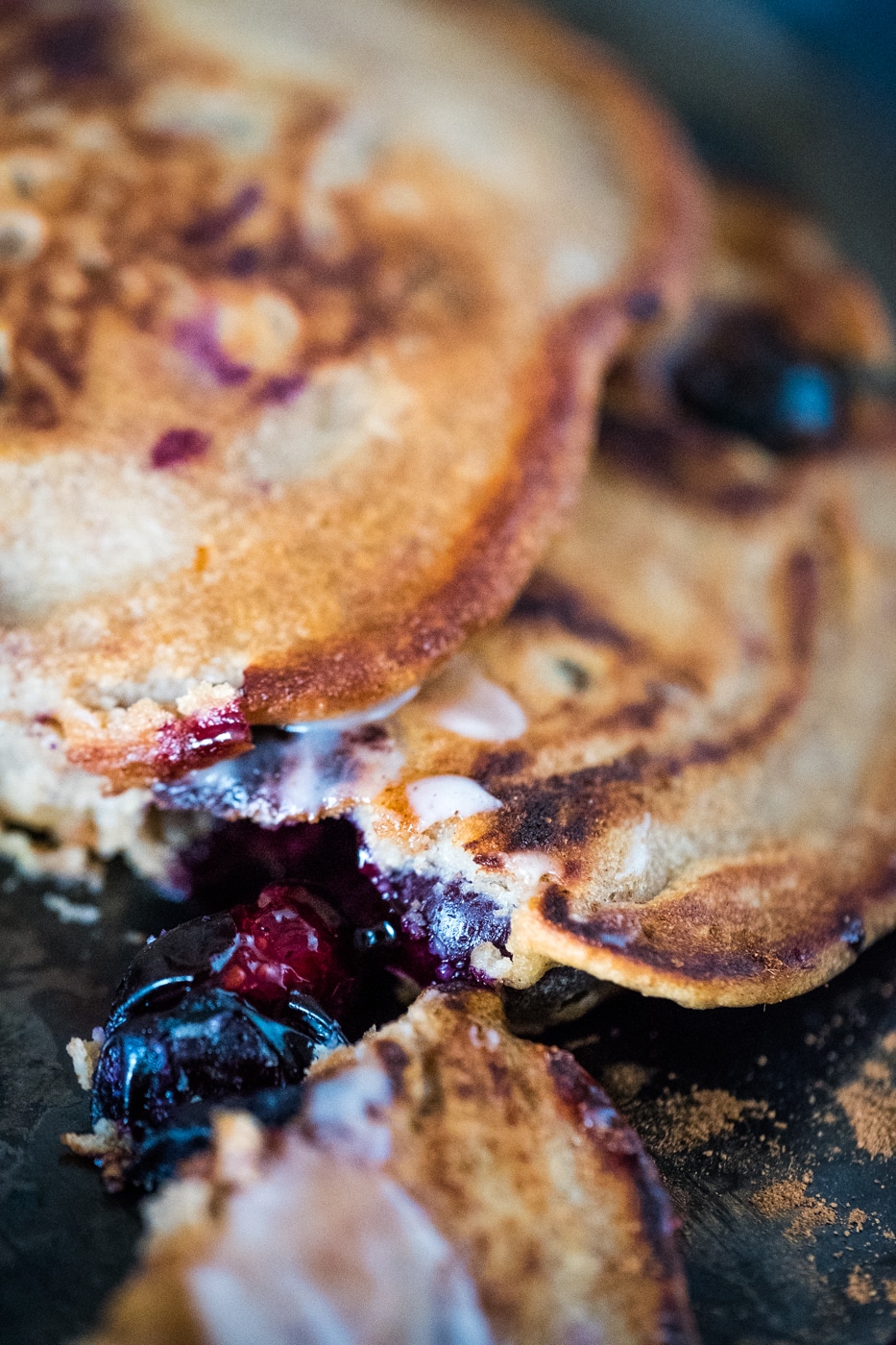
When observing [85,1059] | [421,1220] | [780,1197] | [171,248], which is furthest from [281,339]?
[780,1197]

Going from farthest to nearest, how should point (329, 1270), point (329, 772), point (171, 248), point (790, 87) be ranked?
1. point (790, 87)
2. point (171, 248)
3. point (329, 772)
4. point (329, 1270)

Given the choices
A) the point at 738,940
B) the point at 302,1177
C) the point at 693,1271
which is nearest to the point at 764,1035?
the point at 738,940

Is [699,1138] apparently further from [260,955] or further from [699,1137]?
[260,955]

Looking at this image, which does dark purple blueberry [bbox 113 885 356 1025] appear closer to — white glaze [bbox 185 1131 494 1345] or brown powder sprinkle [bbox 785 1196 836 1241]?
white glaze [bbox 185 1131 494 1345]

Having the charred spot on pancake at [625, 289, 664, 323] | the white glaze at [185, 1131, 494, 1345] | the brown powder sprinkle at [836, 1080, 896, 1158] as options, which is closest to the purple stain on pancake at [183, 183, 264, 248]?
the charred spot on pancake at [625, 289, 664, 323]

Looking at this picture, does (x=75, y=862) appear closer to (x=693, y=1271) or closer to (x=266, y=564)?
(x=266, y=564)

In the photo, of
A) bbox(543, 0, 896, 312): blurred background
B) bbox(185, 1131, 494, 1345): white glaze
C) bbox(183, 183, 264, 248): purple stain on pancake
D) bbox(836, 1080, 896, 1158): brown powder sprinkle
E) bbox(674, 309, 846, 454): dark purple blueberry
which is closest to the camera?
bbox(185, 1131, 494, 1345): white glaze
